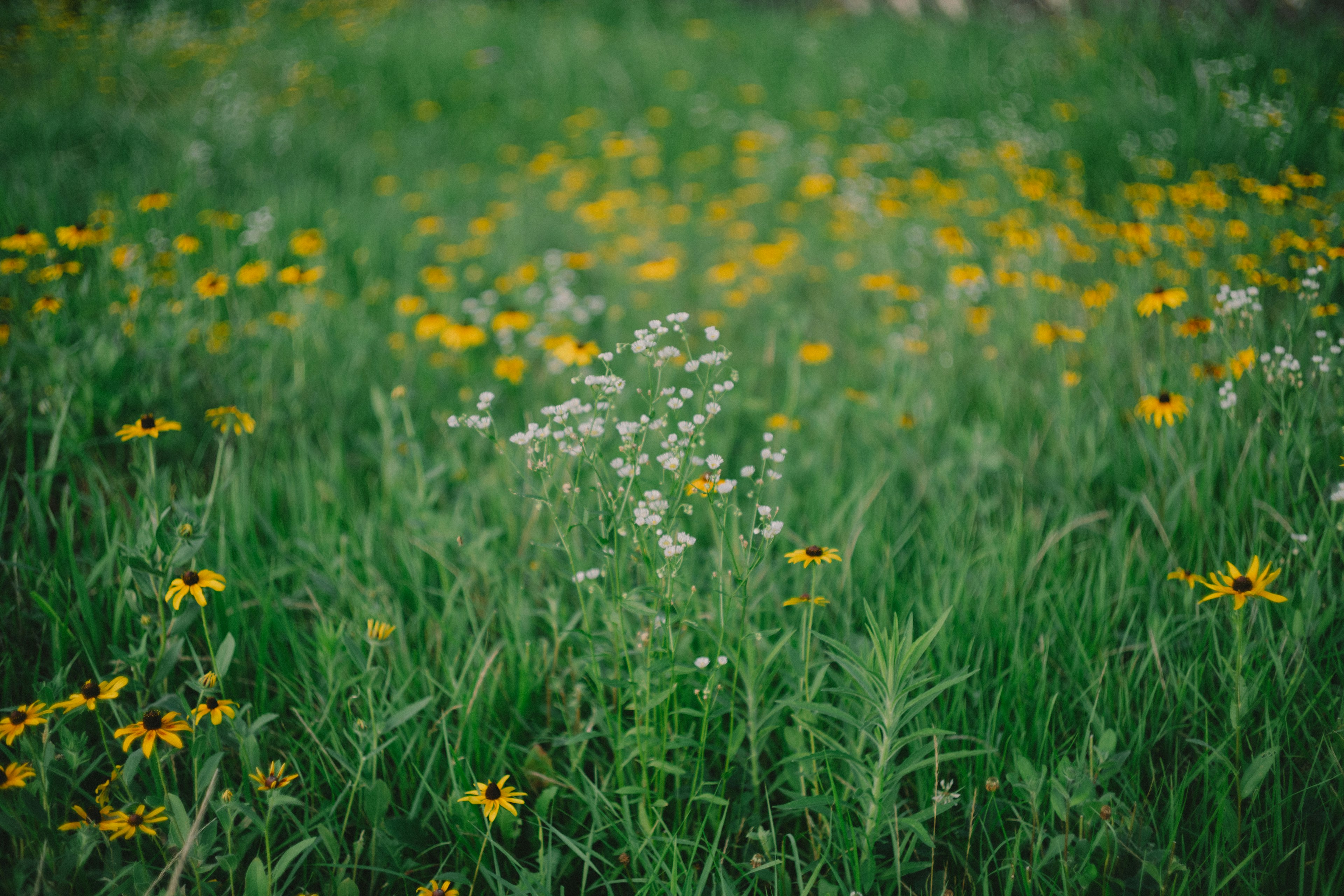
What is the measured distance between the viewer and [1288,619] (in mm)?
1385

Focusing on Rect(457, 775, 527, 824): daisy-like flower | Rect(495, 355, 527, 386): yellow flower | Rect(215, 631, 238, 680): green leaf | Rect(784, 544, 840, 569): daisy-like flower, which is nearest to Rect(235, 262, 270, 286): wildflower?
Rect(495, 355, 527, 386): yellow flower

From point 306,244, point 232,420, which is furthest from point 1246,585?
point 306,244

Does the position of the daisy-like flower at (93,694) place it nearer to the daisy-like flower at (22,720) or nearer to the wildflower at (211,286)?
the daisy-like flower at (22,720)

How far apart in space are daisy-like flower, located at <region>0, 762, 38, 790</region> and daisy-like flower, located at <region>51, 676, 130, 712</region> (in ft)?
0.27

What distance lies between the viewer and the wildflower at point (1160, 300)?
1878 mm

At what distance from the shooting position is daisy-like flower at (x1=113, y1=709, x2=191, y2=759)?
105cm

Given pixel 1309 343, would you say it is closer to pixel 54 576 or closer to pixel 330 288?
pixel 54 576

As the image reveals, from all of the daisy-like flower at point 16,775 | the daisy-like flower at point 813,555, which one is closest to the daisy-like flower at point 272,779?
the daisy-like flower at point 16,775

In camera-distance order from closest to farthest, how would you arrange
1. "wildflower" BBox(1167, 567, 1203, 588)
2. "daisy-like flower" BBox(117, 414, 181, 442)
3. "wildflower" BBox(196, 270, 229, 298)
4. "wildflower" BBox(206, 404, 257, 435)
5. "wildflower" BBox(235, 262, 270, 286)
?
"wildflower" BBox(1167, 567, 1203, 588), "daisy-like flower" BBox(117, 414, 181, 442), "wildflower" BBox(206, 404, 257, 435), "wildflower" BBox(196, 270, 229, 298), "wildflower" BBox(235, 262, 270, 286)

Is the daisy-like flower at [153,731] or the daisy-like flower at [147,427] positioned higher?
the daisy-like flower at [147,427]

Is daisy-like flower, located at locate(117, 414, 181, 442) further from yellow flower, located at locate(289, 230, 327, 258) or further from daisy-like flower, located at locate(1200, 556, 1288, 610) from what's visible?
daisy-like flower, located at locate(1200, 556, 1288, 610)

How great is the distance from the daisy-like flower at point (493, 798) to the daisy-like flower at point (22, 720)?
612 millimetres

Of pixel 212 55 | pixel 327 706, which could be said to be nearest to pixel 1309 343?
pixel 327 706

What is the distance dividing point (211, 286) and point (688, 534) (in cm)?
168
